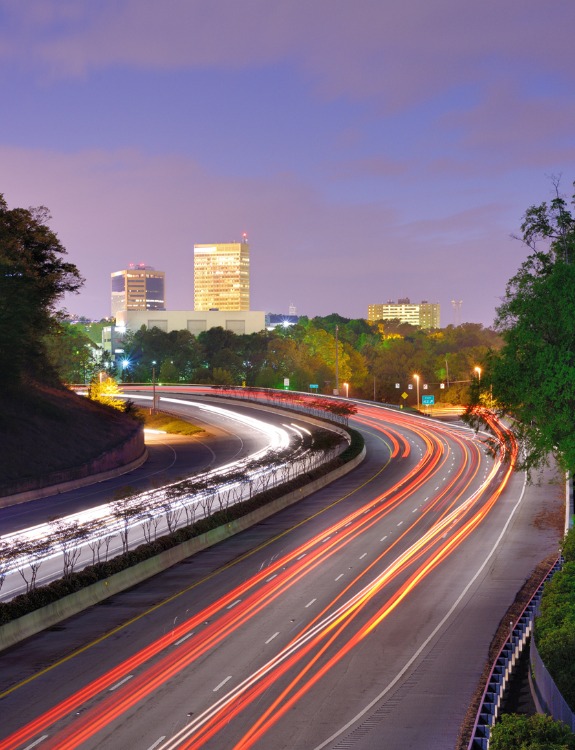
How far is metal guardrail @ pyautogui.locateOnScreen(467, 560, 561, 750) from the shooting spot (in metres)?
21.3

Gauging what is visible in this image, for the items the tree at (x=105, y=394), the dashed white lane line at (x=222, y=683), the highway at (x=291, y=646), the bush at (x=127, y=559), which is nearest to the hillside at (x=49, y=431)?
the tree at (x=105, y=394)

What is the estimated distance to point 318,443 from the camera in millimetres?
76875

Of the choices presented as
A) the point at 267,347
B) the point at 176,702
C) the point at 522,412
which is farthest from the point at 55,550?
the point at 267,347

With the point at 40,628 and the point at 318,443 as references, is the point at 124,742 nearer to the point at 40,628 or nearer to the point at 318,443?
the point at 40,628

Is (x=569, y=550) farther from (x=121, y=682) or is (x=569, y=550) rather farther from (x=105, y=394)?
(x=105, y=394)

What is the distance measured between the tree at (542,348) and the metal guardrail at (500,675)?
29.5 ft

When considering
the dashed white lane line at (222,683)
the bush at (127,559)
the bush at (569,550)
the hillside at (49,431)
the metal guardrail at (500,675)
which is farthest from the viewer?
the hillside at (49,431)

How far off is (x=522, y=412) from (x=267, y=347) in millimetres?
137387

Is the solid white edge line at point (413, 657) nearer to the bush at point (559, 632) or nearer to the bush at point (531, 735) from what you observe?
the bush at point (559, 632)

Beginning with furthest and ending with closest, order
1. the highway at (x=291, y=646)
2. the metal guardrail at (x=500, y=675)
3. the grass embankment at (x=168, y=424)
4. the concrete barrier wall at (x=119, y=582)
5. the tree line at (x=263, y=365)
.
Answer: the tree line at (x=263, y=365) → the grass embankment at (x=168, y=424) → the concrete barrier wall at (x=119, y=582) → the highway at (x=291, y=646) → the metal guardrail at (x=500, y=675)

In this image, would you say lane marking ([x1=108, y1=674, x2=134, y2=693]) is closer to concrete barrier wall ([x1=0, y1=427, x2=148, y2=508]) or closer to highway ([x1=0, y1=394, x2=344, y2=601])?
highway ([x1=0, y1=394, x2=344, y2=601])

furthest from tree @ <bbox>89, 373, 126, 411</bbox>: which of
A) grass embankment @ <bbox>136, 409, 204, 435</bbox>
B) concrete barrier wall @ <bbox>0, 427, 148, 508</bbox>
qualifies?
concrete barrier wall @ <bbox>0, 427, 148, 508</bbox>

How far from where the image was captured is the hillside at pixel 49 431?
2527 inches

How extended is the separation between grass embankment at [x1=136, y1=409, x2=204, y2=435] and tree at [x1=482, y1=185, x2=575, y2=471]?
203 ft
